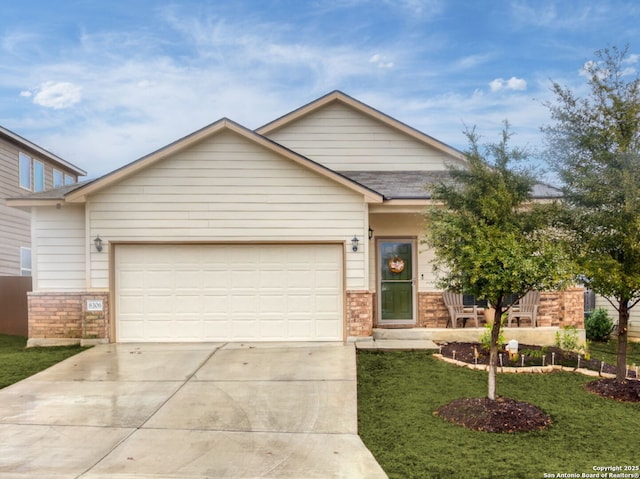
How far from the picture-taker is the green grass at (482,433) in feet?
14.9

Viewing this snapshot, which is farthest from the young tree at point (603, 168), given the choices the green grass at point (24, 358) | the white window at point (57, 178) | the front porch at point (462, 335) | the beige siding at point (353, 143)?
the white window at point (57, 178)

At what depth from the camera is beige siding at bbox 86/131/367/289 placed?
10.1m

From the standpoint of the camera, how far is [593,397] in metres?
6.71

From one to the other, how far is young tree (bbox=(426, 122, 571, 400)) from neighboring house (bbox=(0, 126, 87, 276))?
16.1 m

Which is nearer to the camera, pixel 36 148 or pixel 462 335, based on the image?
pixel 462 335

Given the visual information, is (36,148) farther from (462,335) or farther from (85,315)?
(462,335)

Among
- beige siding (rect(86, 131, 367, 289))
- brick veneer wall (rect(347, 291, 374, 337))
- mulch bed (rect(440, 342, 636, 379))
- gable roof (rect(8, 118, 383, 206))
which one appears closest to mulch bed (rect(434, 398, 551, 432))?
mulch bed (rect(440, 342, 636, 379))

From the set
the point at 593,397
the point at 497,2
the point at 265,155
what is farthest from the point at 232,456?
the point at 497,2

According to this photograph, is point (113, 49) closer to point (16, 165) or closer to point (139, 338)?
point (16, 165)

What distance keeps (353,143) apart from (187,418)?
369 inches

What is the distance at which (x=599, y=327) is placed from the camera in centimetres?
1238

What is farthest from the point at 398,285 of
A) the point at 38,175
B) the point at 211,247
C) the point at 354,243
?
the point at 38,175

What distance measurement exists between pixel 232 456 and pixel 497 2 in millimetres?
14339

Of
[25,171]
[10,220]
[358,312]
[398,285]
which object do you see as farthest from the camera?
[25,171]
